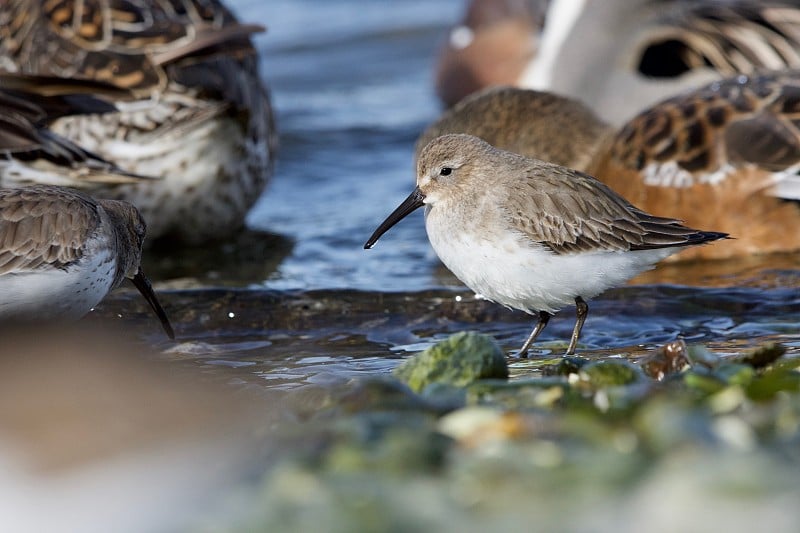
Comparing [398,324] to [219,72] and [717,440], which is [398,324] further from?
[717,440]

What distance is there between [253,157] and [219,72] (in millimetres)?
606

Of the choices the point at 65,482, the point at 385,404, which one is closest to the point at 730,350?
the point at 385,404

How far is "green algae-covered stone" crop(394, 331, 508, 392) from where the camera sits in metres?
4.34

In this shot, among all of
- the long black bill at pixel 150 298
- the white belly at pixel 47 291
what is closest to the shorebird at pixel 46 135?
the long black bill at pixel 150 298

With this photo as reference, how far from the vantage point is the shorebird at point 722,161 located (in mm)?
6449

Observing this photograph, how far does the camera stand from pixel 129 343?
5805 mm

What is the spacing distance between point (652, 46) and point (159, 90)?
331cm

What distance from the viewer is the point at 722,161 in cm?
650

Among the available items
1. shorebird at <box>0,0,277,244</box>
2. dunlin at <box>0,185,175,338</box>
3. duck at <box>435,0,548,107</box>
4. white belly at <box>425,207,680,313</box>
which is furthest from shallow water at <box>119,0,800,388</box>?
duck at <box>435,0,548,107</box>

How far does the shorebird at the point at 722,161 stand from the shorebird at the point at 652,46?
1524 mm

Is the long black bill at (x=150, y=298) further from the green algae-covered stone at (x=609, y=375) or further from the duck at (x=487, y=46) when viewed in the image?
the duck at (x=487, y=46)

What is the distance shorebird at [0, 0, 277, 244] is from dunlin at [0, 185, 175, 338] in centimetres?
137

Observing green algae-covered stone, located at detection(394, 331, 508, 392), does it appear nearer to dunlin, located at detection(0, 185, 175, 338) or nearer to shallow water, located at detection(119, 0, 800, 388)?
shallow water, located at detection(119, 0, 800, 388)

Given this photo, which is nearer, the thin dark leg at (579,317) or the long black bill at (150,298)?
the thin dark leg at (579,317)
